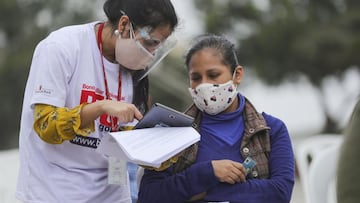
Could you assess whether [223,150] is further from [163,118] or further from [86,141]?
[86,141]

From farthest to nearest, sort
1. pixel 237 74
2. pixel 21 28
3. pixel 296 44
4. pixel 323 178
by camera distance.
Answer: pixel 21 28 → pixel 296 44 → pixel 323 178 → pixel 237 74

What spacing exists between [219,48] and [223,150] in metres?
0.38

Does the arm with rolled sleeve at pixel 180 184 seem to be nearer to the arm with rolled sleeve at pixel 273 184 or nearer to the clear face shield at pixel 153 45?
the arm with rolled sleeve at pixel 273 184

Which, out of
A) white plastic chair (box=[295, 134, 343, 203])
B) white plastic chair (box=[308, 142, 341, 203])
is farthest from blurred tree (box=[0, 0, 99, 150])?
white plastic chair (box=[308, 142, 341, 203])

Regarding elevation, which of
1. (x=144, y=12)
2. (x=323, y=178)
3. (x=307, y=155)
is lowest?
(x=323, y=178)

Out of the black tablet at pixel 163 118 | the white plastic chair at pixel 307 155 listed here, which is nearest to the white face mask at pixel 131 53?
the black tablet at pixel 163 118

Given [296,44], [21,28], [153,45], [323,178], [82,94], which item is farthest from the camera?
[21,28]

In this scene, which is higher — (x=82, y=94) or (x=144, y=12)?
(x=144, y=12)

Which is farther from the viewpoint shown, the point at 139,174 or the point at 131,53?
the point at 139,174

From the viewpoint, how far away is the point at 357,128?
196cm

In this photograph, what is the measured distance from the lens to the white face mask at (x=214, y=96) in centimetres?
257

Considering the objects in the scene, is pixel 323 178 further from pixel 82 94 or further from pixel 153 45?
pixel 82 94

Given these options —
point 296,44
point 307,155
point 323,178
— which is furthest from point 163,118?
point 296,44

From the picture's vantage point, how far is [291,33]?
1156 centimetres
